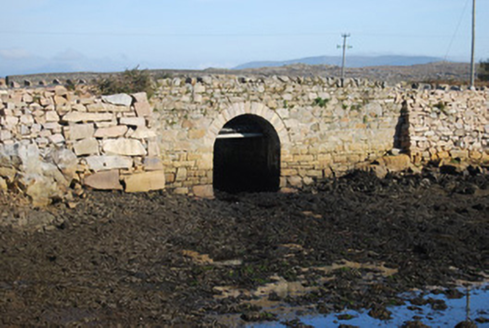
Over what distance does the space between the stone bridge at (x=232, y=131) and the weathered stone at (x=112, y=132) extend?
0.07ft

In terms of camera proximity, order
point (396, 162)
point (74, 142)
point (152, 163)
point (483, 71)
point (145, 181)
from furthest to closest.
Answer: point (483, 71)
point (396, 162)
point (152, 163)
point (145, 181)
point (74, 142)

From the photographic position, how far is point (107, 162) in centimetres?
1245

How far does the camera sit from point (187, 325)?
711cm

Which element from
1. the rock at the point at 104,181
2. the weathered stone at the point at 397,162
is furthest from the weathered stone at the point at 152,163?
the weathered stone at the point at 397,162

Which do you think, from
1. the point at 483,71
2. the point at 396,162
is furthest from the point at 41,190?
the point at 483,71

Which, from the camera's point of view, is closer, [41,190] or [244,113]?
[41,190]

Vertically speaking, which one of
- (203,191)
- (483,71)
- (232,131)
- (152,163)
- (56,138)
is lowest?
(203,191)

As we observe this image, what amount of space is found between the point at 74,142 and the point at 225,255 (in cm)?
434

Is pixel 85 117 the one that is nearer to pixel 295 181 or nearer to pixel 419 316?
pixel 295 181

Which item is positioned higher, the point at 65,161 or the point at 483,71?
the point at 483,71

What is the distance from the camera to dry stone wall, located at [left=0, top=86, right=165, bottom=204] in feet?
36.8

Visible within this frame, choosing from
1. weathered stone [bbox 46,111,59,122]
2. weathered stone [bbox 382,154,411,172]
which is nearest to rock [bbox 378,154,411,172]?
weathered stone [bbox 382,154,411,172]

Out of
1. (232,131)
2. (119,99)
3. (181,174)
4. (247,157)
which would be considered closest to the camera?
(119,99)

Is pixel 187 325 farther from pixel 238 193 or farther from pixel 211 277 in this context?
pixel 238 193
